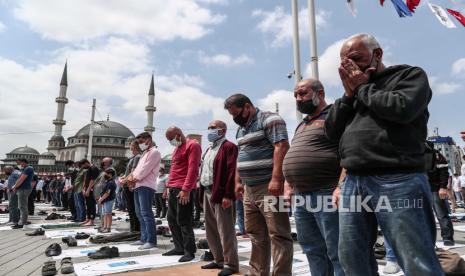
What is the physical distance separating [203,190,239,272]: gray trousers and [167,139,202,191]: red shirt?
0.73 metres

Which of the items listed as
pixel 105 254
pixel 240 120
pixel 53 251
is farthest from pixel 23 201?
pixel 240 120

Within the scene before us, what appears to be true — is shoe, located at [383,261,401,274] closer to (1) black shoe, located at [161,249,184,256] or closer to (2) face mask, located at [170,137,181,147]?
(1) black shoe, located at [161,249,184,256]

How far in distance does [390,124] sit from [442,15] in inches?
226

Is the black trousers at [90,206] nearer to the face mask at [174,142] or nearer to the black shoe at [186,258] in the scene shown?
the face mask at [174,142]

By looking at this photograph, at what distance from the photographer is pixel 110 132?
3701 inches

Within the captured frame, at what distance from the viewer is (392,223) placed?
1664 mm

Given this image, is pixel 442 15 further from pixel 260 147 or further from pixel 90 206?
pixel 90 206

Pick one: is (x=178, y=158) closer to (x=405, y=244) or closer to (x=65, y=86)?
(x=405, y=244)

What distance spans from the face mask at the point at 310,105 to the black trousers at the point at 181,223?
8.30ft

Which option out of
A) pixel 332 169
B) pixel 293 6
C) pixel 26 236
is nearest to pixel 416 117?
pixel 332 169

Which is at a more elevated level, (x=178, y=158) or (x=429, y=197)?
(x=178, y=158)

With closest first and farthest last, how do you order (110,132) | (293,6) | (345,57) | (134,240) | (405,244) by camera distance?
1. (405,244)
2. (345,57)
3. (134,240)
4. (293,6)
5. (110,132)

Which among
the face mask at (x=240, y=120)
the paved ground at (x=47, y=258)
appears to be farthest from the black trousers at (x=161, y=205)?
the face mask at (x=240, y=120)

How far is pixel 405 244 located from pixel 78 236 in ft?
21.4
